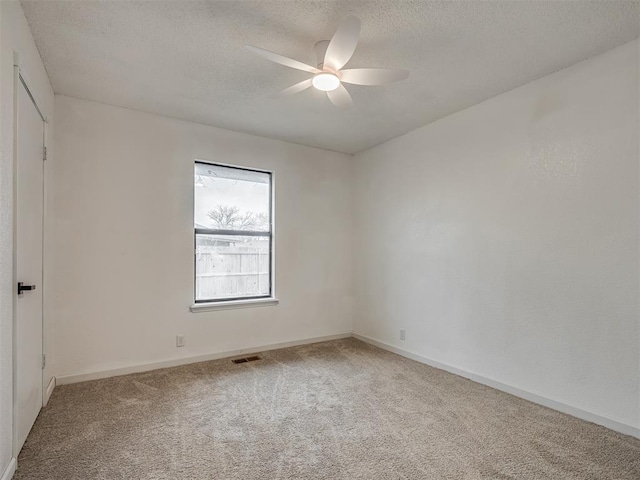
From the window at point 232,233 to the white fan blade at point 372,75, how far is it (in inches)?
87.5

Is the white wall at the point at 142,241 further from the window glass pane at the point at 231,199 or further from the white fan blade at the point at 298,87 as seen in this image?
the white fan blade at the point at 298,87

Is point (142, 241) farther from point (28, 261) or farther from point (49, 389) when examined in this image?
point (49, 389)

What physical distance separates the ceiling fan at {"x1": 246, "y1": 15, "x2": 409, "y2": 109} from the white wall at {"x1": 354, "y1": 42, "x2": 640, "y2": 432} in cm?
144

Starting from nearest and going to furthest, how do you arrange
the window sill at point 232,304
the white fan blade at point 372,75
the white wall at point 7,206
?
1. the white wall at point 7,206
2. the white fan blade at point 372,75
3. the window sill at point 232,304

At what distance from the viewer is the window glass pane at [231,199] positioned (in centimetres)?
391

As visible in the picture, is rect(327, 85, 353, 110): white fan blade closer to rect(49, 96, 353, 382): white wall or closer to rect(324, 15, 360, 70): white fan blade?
rect(324, 15, 360, 70): white fan blade

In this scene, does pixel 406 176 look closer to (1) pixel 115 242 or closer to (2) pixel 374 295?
(2) pixel 374 295

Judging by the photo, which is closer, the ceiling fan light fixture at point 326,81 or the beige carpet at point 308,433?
the beige carpet at point 308,433

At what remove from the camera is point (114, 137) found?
11.1 feet

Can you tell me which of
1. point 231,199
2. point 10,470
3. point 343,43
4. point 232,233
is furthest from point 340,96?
point 10,470

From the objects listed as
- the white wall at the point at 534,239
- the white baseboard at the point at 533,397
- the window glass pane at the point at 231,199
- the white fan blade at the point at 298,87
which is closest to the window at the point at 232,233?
the window glass pane at the point at 231,199

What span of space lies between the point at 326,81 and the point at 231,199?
7.26ft

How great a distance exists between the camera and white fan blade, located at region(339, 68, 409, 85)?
7.07 feet

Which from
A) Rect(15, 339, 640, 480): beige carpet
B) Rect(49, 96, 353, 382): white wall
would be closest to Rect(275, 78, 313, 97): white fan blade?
Rect(49, 96, 353, 382): white wall
